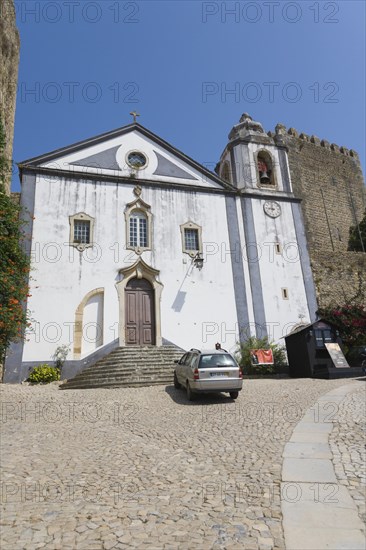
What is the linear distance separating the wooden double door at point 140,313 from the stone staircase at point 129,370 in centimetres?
89

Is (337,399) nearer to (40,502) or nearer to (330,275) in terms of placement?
(40,502)

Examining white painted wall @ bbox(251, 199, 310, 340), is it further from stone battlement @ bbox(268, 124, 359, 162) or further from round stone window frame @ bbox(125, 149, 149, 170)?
stone battlement @ bbox(268, 124, 359, 162)

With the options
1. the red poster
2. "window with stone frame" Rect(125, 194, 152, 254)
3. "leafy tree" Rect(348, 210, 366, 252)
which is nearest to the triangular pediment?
"window with stone frame" Rect(125, 194, 152, 254)

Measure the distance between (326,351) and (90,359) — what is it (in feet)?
30.0

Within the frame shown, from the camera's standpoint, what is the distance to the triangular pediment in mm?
17078

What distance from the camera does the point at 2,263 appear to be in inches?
382

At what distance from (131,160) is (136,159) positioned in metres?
0.29

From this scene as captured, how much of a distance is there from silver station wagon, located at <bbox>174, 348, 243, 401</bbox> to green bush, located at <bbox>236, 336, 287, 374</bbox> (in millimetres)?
6222

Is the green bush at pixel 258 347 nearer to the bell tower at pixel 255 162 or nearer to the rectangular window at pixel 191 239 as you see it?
the rectangular window at pixel 191 239

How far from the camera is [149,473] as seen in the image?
167 inches

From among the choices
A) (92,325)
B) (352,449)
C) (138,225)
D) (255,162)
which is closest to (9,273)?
(92,325)

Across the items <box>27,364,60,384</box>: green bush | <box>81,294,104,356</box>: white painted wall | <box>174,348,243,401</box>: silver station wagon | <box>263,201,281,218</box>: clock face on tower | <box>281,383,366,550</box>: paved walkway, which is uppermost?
<box>263,201,281,218</box>: clock face on tower

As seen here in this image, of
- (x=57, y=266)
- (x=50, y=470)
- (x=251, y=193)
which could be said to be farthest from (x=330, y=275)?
(x=50, y=470)

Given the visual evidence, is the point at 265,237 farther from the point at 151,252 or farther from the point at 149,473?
the point at 149,473
